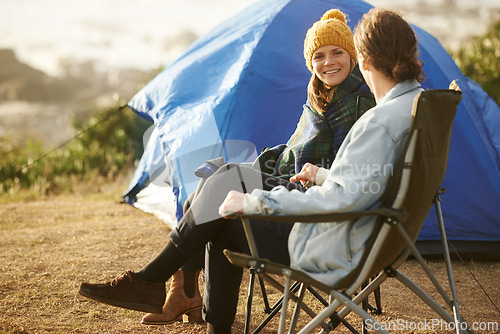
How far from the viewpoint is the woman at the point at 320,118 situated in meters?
2.28

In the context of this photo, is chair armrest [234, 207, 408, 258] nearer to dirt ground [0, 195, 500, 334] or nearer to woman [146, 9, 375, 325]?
woman [146, 9, 375, 325]

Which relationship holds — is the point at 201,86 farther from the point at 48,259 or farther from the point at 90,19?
the point at 90,19

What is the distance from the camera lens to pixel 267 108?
10.9 ft

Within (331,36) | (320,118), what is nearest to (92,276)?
(320,118)

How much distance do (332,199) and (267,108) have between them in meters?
1.86

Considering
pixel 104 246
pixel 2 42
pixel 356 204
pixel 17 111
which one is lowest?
pixel 104 246

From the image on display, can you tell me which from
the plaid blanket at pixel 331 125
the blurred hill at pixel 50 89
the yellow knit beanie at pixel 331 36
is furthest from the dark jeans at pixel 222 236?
the blurred hill at pixel 50 89

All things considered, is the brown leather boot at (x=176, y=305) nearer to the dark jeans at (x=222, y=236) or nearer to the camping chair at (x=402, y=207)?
the dark jeans at (x=222, y=236)

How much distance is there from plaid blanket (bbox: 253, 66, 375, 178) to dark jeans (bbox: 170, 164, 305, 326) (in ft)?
1.31

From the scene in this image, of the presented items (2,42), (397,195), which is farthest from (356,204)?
(2,42)

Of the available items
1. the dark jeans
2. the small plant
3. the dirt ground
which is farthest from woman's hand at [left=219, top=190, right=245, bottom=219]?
the small plant

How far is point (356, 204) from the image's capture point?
5.03 feet

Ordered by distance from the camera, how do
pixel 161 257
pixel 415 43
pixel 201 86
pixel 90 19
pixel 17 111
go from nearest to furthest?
pixel 415 43 < pixel 161 257 < pixel 201 86 < pixel 17 111 < pixel 90 19

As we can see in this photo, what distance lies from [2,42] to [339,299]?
4480 cm
